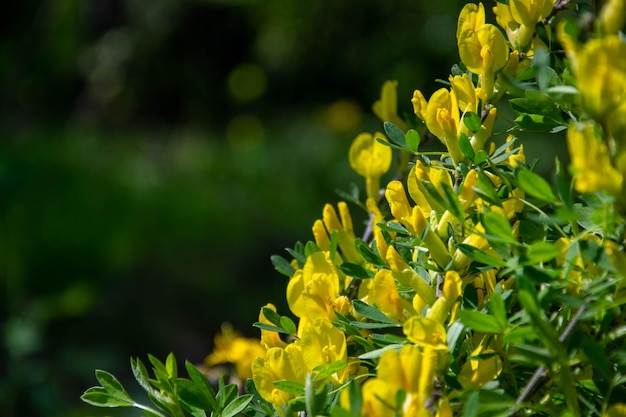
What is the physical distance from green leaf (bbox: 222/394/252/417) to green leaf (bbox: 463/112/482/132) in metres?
0.22

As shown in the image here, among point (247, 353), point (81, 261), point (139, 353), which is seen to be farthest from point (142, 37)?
point (247, 353)

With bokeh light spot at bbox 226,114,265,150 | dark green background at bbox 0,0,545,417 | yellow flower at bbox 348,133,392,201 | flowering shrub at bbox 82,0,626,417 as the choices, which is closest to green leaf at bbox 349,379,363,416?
flowering shrub at bbox 82,0,626,417

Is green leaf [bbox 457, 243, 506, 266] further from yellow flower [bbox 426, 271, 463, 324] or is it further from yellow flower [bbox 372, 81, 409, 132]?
yellow flower [bbox 372, 81, 409, 132]

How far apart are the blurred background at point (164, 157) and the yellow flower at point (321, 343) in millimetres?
1666

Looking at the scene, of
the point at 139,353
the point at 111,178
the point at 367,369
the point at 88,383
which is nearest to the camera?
the point at 367,369

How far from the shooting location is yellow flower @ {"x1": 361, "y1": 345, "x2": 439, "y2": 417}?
40 cm

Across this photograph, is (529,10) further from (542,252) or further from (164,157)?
(164,157)

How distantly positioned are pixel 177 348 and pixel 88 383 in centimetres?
49

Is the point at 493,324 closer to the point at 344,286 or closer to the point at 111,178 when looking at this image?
the point at 344,286

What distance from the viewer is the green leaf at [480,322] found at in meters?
0.42

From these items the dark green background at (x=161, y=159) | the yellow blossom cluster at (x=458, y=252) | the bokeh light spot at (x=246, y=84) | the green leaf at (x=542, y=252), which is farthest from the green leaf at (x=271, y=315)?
the bokeh light spot at (x=246, y=84)

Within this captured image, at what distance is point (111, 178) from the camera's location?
3930 mm

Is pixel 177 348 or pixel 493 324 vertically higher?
pixel 493 324

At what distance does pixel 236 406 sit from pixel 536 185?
24cm
